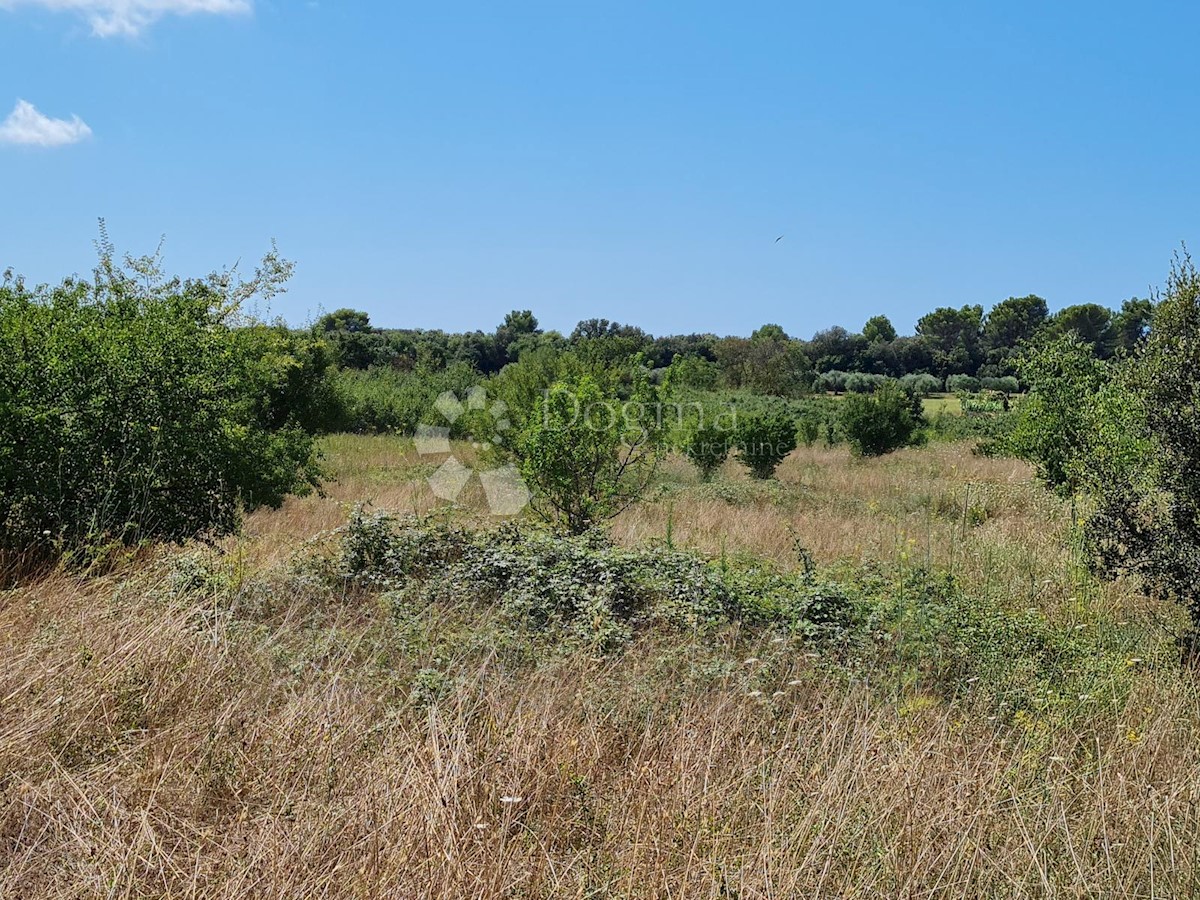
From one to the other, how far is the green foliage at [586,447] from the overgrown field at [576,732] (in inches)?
123

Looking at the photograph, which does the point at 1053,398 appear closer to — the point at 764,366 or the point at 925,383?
the point at 764,366

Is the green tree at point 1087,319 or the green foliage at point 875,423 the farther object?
the green tree at point 1087,319

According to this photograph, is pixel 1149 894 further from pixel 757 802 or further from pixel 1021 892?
pixel 757 802

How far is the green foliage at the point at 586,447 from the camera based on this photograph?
9.30 m

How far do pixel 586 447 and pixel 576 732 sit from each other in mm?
6141

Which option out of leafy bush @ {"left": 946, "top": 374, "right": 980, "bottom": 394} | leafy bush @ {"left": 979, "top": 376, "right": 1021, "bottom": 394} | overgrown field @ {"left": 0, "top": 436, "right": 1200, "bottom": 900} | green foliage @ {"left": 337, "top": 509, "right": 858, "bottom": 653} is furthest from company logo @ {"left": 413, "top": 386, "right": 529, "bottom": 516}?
leafy bush @ {"left": 946, "top": 374, "right": 980, "bottom": 394}

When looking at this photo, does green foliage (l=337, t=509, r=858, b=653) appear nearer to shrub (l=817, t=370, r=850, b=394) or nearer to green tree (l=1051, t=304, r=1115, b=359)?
shrub (l=817, t=370, r=850, b=394)

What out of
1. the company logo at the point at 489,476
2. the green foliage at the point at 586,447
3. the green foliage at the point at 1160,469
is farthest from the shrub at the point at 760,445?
the green foliage at the point at 1160,469

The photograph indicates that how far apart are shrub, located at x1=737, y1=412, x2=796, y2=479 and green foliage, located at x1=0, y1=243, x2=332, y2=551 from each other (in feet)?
49.5

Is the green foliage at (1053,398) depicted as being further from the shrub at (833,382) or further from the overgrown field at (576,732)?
the shrub at (833,382)

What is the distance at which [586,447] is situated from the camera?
30.7ft

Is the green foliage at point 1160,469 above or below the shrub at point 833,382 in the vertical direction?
below

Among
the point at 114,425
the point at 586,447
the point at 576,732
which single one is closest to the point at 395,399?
the point at 586,447

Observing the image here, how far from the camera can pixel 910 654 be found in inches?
192
